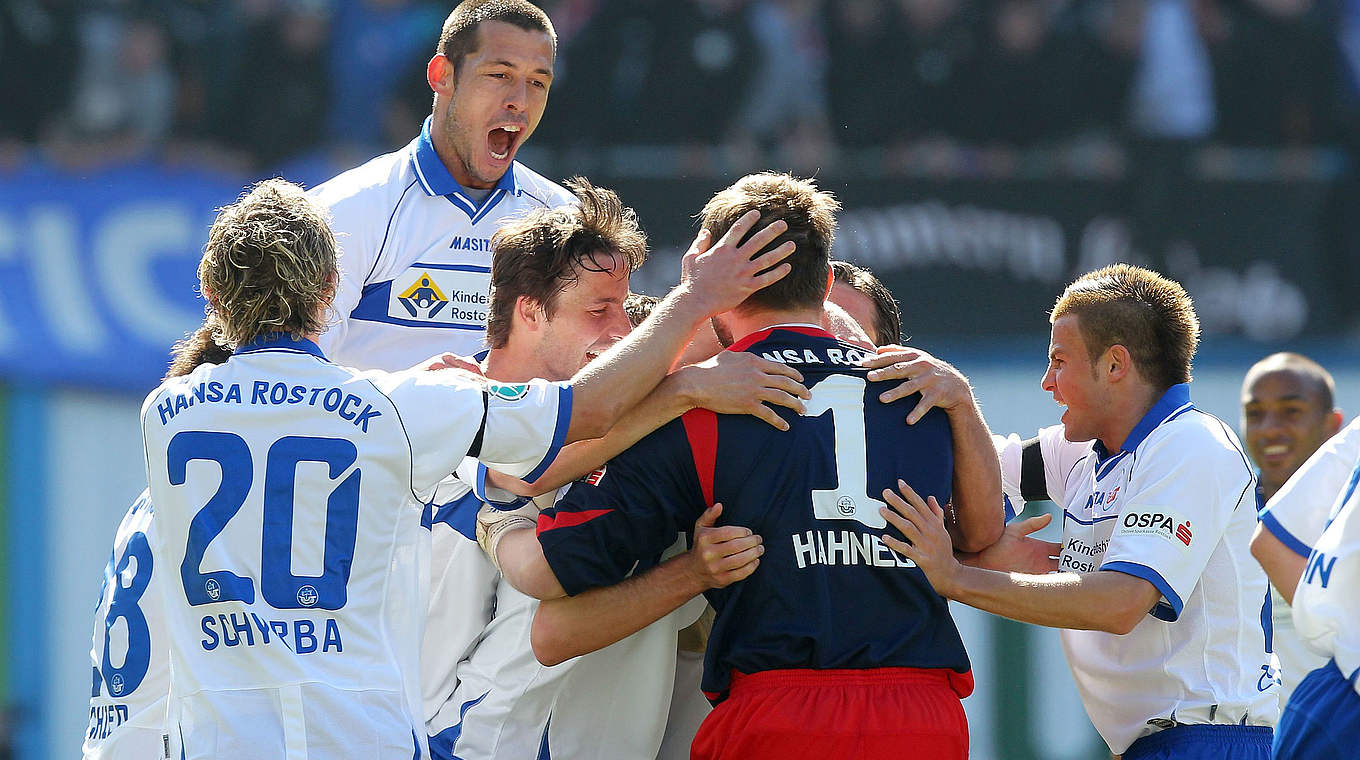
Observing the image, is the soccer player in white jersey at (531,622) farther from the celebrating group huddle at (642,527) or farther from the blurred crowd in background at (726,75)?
the blurred crowd in background at (726,75)

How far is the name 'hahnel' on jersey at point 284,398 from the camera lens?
3.27 meters

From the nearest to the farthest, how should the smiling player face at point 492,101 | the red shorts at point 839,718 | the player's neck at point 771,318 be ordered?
1. the red shorts at point 839,718
2. the player's neck at point 771,318
3. the smiling player face at point 492,101

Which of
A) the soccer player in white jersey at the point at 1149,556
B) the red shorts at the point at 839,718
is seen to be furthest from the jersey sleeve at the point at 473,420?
the soccer player in white jersey at the point at 1149,556

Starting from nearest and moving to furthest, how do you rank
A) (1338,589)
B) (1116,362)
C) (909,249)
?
(1338,589)
(1116,362)
(909,249)

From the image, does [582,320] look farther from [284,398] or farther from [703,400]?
[284,398]

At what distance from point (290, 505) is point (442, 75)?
8.72 ft

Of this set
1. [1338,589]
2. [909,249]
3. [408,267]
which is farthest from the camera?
[909,249]

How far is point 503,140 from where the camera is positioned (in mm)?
5438

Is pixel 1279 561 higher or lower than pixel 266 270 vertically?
lower

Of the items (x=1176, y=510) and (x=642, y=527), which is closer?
(x=642, y=527)

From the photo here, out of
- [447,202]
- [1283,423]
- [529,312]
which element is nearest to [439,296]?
[447,202]

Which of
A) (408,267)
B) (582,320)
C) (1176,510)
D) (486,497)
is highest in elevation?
(408,267)

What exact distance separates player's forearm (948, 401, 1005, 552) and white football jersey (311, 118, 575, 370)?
82.1 inches

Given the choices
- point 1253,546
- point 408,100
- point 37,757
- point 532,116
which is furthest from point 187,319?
point 1253,546
